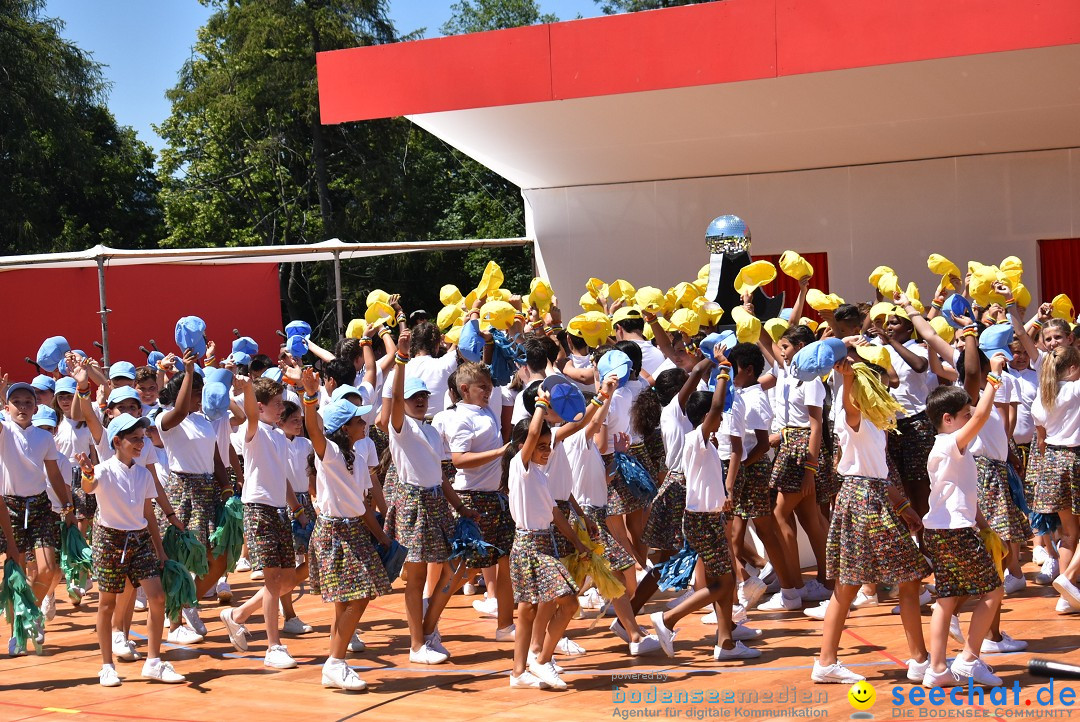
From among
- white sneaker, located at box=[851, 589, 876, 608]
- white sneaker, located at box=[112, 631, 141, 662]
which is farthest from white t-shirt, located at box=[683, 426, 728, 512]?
white sneaker, located at box=[112, 631, 141, 662]

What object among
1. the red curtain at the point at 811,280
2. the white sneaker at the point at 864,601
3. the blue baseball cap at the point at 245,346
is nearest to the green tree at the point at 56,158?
the red curtain at the point at 811,280

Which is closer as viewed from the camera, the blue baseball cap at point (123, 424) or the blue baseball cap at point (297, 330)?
the blue baseball cap at point (123, 424)

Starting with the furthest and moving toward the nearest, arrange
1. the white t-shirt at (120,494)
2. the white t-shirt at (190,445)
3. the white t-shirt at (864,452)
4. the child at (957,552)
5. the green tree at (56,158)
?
the green tree at (56,158) < the white t-shirt at (190,445) < the white t-shirt at (120,494) < the white t-shirt at (864,452) < the child at (957,552)

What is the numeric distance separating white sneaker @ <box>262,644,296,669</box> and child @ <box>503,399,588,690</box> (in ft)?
4.83

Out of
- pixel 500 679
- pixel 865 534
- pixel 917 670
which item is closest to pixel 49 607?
pixel 500 679

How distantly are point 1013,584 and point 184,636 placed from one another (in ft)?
17.4

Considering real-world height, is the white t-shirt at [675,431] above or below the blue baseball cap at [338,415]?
below

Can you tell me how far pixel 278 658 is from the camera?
23.3ft

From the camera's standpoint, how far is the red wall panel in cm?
1634

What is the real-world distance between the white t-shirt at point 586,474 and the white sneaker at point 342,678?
170 centimetres

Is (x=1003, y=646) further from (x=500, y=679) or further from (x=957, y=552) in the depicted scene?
(x=500, y=679)

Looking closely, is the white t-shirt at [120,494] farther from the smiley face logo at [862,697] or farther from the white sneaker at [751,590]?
the smiley face logo at [862,697]

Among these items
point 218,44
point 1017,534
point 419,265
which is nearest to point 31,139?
point 218,44

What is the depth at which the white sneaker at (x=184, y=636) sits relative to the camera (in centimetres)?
782
